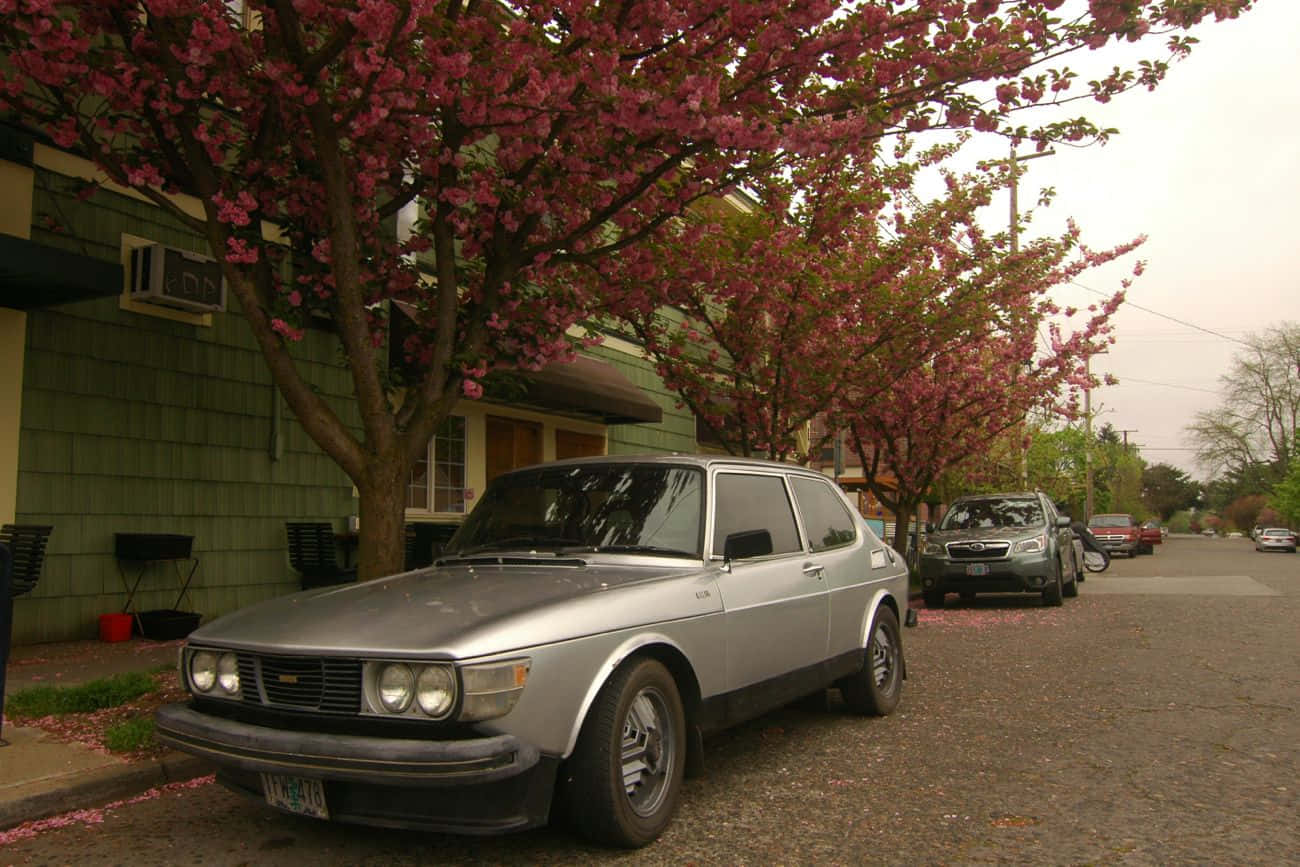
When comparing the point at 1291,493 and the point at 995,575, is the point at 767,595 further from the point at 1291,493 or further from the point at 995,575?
the point at 1291,493

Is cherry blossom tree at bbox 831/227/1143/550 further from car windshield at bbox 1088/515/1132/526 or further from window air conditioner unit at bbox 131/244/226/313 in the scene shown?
car windshield at bbox 1088/515/1132/526

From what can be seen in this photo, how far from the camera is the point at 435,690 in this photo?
11.2 feet

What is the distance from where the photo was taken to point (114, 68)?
22.0 ft

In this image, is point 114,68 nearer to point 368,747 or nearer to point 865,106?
point 865,106

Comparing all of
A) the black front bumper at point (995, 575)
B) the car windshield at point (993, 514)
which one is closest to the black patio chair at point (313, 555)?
the black front bumper at point (995, 575)

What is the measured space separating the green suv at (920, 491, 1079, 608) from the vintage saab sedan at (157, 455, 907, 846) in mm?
9643

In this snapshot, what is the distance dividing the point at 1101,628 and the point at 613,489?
28.8ft

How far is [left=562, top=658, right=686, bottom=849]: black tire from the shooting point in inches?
144

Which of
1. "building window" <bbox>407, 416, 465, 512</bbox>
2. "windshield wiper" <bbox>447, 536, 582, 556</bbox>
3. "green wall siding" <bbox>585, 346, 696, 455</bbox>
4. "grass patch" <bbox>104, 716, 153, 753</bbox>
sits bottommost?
"grass patch" <bbox>104, 716, 153, 753</bbox>

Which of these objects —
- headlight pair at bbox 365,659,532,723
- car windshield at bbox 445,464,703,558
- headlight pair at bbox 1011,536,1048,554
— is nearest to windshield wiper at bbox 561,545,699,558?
car windshield at bbox 445,464,703,558

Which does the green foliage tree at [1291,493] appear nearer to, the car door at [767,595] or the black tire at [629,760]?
the car door at [767,595]

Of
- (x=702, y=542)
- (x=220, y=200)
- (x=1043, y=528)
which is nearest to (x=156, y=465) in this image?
(x=220, y=200)

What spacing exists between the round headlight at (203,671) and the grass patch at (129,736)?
156 centimetres

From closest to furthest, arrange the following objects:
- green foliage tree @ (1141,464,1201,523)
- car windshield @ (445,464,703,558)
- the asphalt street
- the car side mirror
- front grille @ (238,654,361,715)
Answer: front grille @ (238,654,361,715) → the asphalt street → the car side mirror → car windshield @ (445,464,703,558) → green foliage tree @ (1141,464,1201,523)
